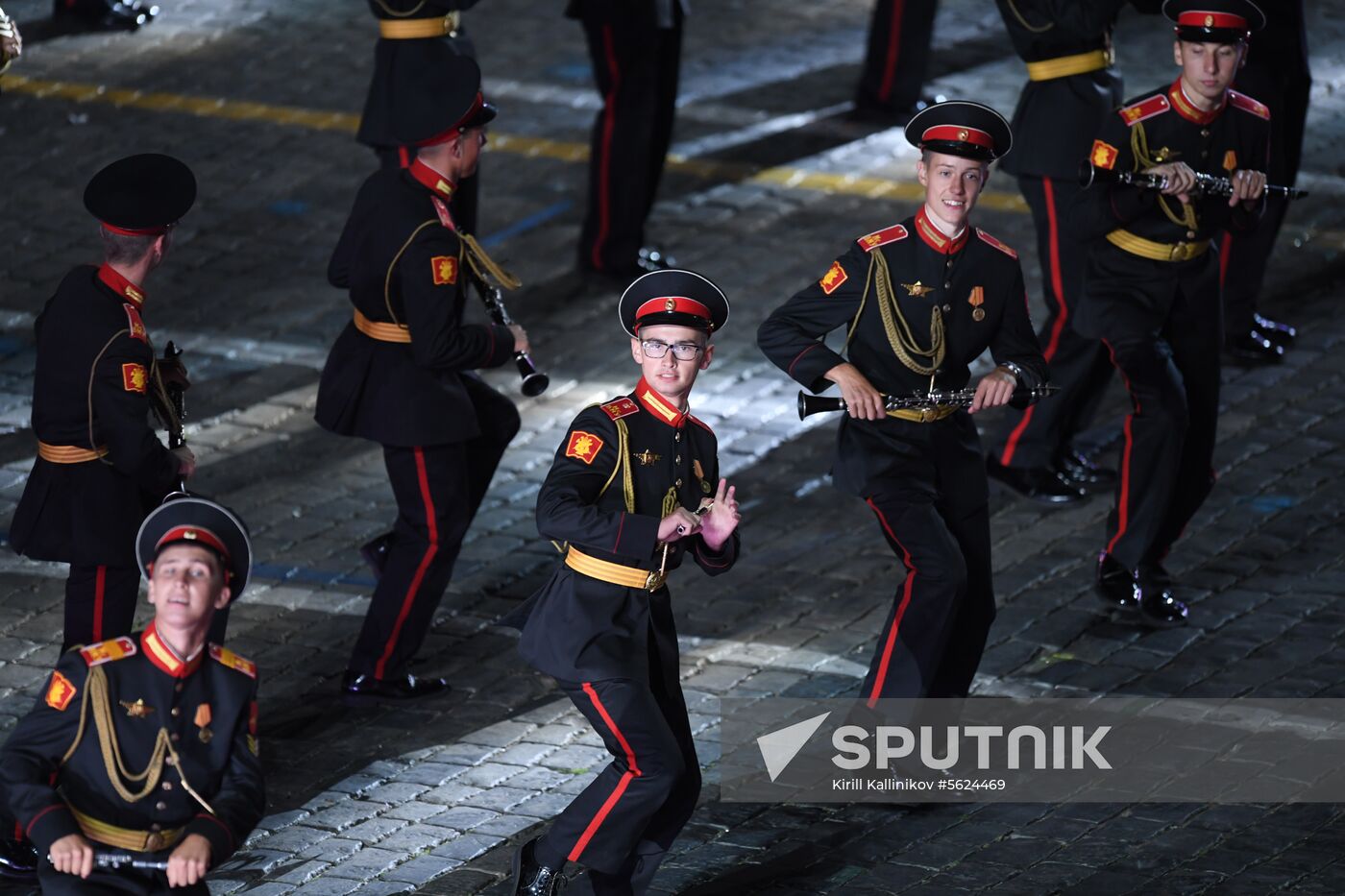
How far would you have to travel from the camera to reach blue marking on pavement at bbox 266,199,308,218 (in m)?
12.3

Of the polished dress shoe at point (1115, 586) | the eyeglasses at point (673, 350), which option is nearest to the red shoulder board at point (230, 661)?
the eyeglasses at point (673, 350)

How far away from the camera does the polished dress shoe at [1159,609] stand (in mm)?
8336

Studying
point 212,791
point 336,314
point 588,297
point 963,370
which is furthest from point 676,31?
point 212,791

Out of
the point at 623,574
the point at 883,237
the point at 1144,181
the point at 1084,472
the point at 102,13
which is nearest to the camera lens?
the point at 623,574

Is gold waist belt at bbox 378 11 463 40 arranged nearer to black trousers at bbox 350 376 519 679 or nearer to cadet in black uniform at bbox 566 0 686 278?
cadet in black uniform at bbox 566 0 686 278

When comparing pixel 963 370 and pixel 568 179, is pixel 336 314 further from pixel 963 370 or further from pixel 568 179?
pixel 963 370

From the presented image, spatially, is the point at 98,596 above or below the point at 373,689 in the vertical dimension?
above

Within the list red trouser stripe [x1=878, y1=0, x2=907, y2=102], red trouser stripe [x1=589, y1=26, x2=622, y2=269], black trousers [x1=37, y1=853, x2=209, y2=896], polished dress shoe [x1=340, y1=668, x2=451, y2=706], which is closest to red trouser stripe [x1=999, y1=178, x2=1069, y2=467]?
red trouser stripe [x1=589, y1=26, x2=622, y2=269]

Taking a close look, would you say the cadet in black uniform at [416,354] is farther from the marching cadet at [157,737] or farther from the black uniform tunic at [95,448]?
the marching cadet at [157,737]

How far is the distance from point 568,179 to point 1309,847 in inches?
293

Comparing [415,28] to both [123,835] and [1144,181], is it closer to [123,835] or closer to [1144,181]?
[1144,181]

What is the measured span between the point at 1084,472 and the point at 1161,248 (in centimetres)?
163

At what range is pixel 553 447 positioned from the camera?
9.89 m

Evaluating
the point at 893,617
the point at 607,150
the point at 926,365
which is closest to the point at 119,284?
the point at 926,365
